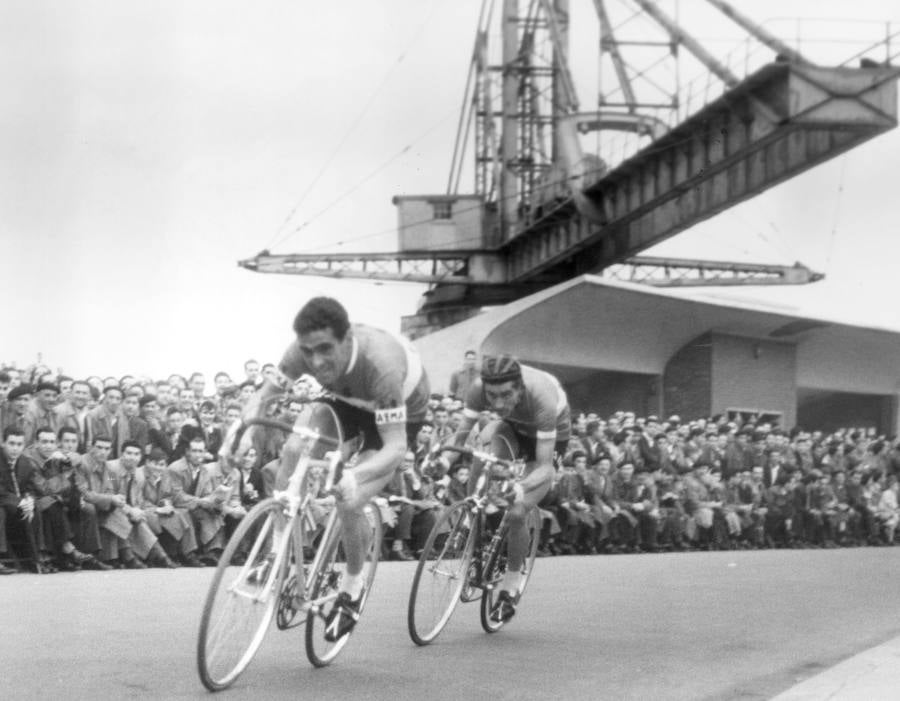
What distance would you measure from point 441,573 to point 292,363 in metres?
2.11

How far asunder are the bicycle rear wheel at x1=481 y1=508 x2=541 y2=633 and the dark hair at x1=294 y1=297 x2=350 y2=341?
2986mm

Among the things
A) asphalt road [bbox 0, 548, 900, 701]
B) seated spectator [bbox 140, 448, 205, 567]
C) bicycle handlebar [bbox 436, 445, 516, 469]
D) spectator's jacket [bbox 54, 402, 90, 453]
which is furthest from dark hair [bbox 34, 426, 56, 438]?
bicycle handlebar [bbox 436, 445, 516, 469]

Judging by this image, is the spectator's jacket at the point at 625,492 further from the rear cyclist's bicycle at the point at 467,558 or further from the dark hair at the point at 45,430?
the rear cyclist's bicycle at the point at 467,558

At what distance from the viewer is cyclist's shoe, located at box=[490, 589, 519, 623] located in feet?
31.5

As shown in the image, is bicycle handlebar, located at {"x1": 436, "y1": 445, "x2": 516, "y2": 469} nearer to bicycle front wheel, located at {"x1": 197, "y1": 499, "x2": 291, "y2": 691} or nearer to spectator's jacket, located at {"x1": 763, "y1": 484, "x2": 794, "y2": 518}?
bicycle front wheel, located at {"x1": 197, "y1": 499, "x2": 291, "y2": 691}

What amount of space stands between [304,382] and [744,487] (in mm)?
10935

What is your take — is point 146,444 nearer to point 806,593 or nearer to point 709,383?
point 806,593

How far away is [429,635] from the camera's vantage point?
888 cm

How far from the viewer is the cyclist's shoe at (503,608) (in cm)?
960

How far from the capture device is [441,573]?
29.8 ft

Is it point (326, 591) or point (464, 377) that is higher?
point (464, 377)

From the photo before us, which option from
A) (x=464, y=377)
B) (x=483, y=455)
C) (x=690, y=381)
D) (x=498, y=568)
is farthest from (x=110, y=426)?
(x=690, y=381)

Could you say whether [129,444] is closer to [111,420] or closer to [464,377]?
[111,420]

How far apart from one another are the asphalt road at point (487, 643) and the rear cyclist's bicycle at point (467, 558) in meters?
0.20
